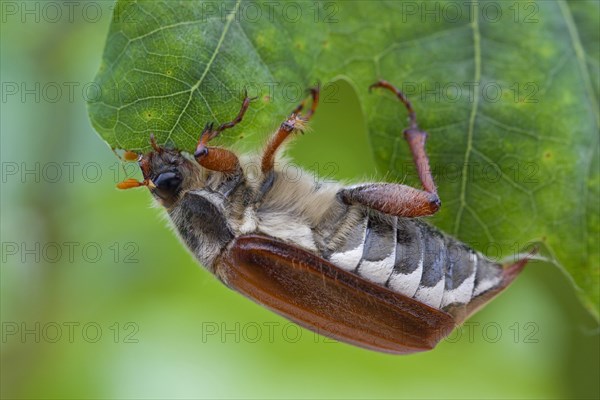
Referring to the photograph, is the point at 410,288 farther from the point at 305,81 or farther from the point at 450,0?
the point at 450,0

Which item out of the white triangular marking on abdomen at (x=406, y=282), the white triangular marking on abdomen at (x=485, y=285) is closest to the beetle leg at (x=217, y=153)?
the white triangular marking on abdomen at (x=406, y=282)

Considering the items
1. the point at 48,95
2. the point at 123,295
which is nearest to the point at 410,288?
the point at 123,295

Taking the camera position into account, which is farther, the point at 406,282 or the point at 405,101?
the point at 405,101

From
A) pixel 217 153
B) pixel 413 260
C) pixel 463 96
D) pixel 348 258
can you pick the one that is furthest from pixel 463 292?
pixel 217 153

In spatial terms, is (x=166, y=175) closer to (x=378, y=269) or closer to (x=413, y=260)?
(x=378, y=269)

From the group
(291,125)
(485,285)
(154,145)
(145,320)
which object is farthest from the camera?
(145,320)

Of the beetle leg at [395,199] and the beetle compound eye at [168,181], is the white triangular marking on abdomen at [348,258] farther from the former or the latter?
the beetle compound eye at [168,181]

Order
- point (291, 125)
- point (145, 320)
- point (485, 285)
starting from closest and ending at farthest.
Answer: point (291, 125), point (485, 285), point (145, 320)
